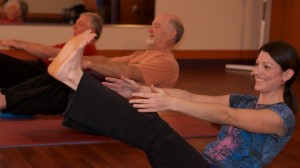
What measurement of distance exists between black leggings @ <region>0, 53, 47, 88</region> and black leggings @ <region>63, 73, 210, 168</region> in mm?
2476

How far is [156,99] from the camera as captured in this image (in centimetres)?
192

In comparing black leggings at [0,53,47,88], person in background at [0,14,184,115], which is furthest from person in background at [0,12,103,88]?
person in background at [0,14,184,115]

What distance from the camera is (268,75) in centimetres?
216

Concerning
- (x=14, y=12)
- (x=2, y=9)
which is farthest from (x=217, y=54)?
(x=2, y=9)

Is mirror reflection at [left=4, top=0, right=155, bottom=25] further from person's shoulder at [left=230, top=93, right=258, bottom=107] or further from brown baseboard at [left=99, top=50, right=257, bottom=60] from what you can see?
person's shoulder at [left=230, top=93, right=258, bottom=107]

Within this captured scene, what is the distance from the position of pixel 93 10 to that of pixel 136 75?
3602 mm

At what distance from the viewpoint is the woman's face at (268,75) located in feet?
7.09

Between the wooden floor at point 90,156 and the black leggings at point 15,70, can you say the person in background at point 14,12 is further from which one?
the wooden floor at point 90,156

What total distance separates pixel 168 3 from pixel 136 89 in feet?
17.4

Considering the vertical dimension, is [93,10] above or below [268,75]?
below

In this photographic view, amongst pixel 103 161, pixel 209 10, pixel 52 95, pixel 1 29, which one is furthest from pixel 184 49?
pixel 103 161

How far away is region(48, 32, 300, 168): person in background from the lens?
6.44 ft

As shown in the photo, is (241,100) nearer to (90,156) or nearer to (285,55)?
(285,55)

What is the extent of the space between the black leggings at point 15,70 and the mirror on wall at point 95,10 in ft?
8.29
